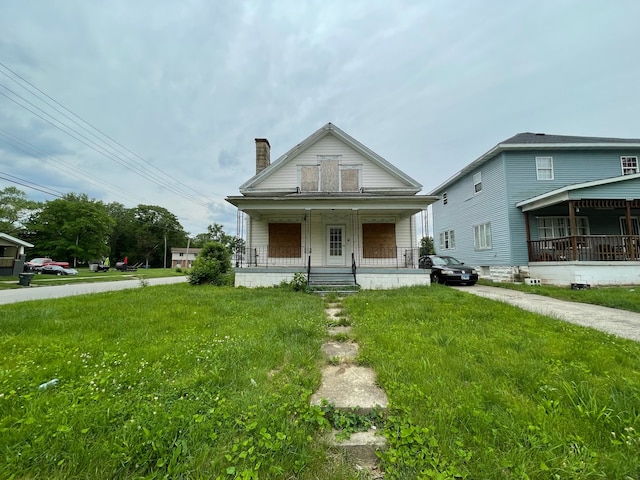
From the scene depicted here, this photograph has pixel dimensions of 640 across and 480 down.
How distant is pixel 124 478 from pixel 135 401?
0.88m

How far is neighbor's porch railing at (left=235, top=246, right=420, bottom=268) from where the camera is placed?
1212cm

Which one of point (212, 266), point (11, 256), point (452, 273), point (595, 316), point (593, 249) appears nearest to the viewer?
point (595, 316)

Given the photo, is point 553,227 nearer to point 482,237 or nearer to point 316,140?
point 482,237

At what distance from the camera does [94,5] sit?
968cm

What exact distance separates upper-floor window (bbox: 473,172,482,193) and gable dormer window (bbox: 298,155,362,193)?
7810mm

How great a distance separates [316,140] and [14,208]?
50.1 metres

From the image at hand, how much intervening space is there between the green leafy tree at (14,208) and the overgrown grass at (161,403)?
4940 centimetres

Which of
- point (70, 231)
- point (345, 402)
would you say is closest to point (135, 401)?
point (345, 402)

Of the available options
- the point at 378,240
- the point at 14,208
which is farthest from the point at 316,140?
the point at 14,208

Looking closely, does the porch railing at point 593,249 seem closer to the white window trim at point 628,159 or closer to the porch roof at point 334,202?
the white window trim at point 628,159

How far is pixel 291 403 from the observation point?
2178 mm

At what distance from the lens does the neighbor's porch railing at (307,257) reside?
12125 millimetres

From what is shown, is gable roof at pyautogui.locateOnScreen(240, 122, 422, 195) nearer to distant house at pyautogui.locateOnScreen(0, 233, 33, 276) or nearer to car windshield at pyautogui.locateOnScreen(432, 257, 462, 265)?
car windshield at pyautogui.locateOnScreen(432, 257, 462, 265)

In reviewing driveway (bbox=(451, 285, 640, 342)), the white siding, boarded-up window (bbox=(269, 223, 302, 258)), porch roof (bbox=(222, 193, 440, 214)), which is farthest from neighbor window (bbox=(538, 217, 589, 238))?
boarded-up window (bbox=(269, 223, 302, 258))
